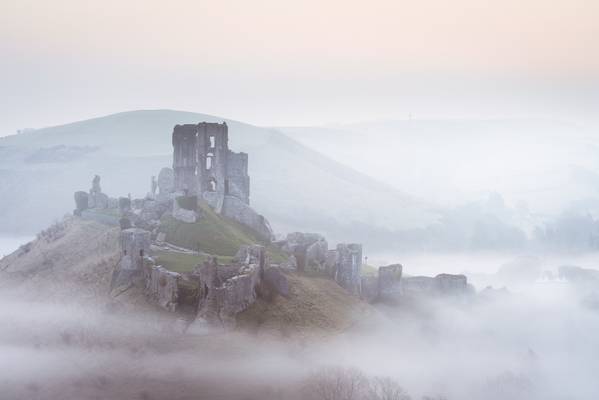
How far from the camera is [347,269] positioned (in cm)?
Answer: 8006

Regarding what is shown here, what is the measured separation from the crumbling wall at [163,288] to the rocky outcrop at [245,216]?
26677 mm

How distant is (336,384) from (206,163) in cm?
5451

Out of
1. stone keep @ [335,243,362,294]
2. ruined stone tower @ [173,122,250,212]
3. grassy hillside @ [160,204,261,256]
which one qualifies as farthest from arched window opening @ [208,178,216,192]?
stone keep @ [335,243,362,294]

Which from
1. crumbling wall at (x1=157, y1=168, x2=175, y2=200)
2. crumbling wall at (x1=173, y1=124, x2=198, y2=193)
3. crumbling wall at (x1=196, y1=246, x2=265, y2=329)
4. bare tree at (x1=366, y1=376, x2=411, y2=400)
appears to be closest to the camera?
bare tree at (x1=366, y1=376, x2=411, y2=400)

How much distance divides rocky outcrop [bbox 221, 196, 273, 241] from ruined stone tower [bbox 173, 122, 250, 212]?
186 inches

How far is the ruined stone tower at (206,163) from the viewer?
107 m

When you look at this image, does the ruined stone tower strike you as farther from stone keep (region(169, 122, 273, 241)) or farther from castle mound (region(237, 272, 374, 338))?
castle mound (region(237, 272, 374, 338))

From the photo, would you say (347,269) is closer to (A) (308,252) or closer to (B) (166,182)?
(A) (308,252)

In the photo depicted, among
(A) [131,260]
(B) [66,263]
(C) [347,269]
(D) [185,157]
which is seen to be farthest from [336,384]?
(D) [185,157]

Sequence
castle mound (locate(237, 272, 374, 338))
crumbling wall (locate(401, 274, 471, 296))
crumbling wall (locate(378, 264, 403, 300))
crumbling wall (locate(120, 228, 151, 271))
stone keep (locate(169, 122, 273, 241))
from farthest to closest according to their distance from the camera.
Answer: stone keep (locate(169, 122, 273, 241))
crumbling wall (locate(401, 274, 471, 296))
crumbling wall (locate(378, 264, 403, 300))
crumbling wall (locate(120, 228, 151, 271))
castle mound (locate(237, 272, 374, 338))

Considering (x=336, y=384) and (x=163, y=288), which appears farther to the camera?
(x=163, y=288)

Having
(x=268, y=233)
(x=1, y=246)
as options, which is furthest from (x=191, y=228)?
(x=1, y=246)

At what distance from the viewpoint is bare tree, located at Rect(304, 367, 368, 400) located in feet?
192

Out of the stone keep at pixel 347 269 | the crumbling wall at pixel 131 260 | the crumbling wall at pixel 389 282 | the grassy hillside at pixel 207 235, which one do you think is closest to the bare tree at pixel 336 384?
the stone keep at pixel 347 269
